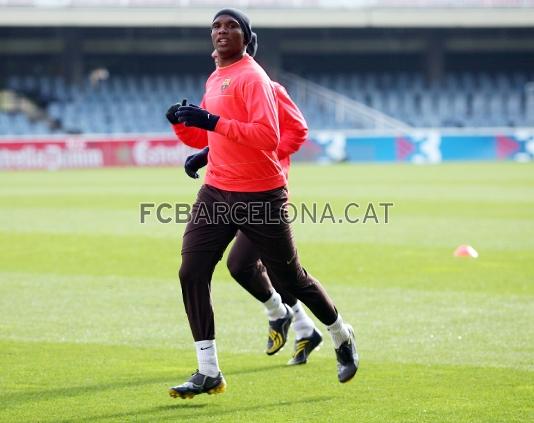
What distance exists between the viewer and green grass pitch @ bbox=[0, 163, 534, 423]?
20.6ft

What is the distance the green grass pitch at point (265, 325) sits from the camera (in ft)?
20.6

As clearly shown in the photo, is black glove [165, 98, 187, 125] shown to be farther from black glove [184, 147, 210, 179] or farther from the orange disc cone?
the orange disc cone

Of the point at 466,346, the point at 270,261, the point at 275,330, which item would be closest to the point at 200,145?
the point at 270,261

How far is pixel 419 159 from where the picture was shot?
125 ft

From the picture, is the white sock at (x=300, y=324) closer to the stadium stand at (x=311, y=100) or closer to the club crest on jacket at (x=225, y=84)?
the club crest on jacket at (x=225, y=84)

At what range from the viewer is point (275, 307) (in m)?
7.68

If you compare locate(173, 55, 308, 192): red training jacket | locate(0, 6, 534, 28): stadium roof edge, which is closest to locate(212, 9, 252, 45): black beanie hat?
locate(173, 55, 308, 192): red training jacket

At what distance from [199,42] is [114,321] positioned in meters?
42.0

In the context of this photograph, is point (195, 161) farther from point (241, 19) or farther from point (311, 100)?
point (311, 100)

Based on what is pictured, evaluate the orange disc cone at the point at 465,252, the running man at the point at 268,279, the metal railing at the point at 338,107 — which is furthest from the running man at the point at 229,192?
the metal railing at the point at 338,107

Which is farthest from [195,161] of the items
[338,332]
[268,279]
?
[338,332]

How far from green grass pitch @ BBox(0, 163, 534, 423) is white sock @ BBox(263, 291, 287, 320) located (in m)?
0.32

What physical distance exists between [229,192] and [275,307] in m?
1.49

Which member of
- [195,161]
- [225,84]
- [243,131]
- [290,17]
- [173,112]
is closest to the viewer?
[243,131]
